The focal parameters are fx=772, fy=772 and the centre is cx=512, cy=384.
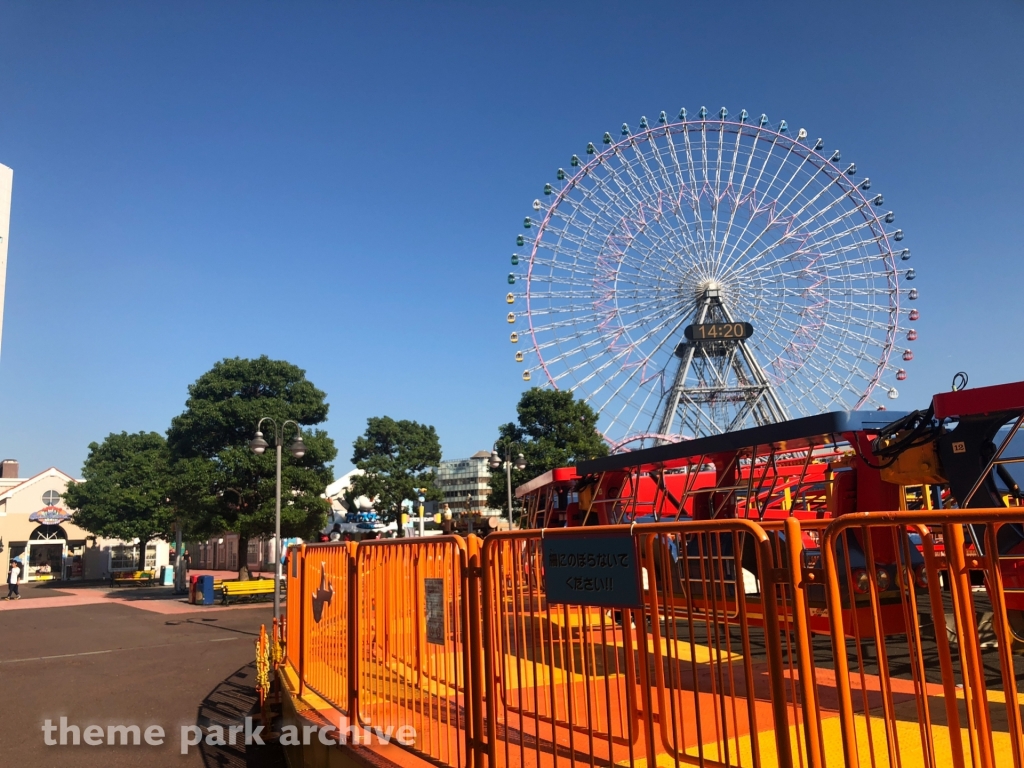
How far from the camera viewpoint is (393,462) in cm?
4241

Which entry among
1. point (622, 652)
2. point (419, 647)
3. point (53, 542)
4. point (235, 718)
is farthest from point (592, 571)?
point (53, 542)

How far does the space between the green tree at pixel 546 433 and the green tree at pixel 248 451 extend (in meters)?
8.60

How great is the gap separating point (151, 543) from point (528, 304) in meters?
39.4

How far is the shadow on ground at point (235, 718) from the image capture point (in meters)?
7.58

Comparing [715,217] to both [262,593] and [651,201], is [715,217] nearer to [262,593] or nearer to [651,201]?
[651,201]

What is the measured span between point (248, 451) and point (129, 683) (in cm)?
1936

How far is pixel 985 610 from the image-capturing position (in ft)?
11.3

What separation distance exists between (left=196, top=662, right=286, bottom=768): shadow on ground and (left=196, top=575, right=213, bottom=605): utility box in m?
14.9

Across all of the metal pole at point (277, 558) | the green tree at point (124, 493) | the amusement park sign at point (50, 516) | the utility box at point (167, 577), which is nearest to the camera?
the metal pole at point (277, 558)

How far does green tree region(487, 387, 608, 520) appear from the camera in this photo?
118 ft

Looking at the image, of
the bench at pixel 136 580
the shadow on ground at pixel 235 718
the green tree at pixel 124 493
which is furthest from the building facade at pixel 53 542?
the shadow on ground at pixel 235 718

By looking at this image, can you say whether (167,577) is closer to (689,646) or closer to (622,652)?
(622,652)

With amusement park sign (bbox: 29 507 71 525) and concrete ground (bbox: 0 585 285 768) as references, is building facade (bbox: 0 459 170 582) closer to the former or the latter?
amusement park sign (bbox: 29 507 71 525)

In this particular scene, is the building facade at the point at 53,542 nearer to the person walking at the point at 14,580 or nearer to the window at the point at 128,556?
the window at the point at 128,556
